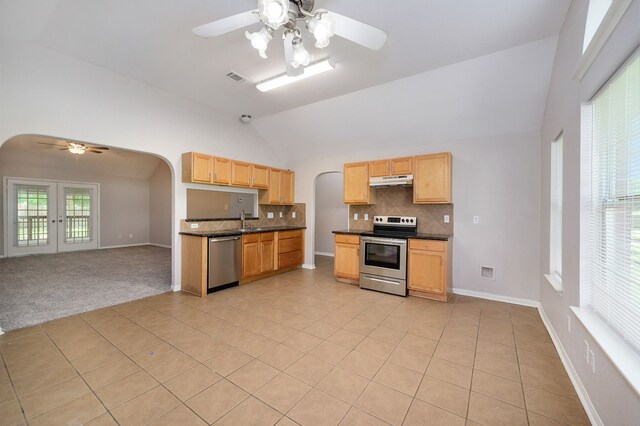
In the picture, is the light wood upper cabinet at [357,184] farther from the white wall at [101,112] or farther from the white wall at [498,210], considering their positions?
the white wall at [101,112]

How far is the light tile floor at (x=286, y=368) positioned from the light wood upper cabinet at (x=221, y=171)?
6.78 ft

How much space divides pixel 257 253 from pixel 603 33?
14.9 feet

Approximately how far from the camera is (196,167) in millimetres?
4117

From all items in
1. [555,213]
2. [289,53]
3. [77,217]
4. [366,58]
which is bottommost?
[77,217]

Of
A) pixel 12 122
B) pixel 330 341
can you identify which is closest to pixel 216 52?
pixel 12 122

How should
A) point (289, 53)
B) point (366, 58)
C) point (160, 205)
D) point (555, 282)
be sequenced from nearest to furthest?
point (289, 53) < point (555, 282) < point (366, 58) < point (160, 205)

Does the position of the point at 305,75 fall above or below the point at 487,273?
above

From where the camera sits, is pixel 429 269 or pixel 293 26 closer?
pixel 293 26

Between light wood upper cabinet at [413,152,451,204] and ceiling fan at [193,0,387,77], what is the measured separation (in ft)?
8.05

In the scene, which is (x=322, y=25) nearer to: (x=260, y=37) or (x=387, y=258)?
(x=260, y=37)

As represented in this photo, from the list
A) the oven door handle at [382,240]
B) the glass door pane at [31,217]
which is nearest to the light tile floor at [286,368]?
the oven door handle at [382,240]

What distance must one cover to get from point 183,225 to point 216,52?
2.58m

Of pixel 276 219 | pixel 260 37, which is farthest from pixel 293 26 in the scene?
pixel 276 219

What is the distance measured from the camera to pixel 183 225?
4.22 meters
